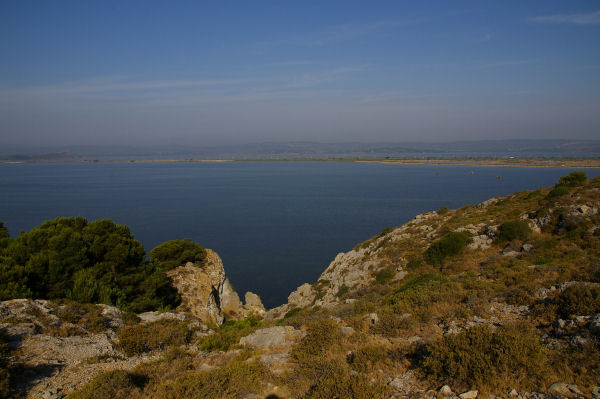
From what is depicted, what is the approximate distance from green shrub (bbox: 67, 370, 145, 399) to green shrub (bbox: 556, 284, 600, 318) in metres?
8.39

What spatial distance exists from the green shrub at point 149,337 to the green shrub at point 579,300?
8.81 m

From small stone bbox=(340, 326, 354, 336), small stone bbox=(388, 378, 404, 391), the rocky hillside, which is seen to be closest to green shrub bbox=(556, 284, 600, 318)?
the rocky hillside

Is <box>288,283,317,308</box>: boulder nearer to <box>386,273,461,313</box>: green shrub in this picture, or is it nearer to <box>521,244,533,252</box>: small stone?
<box>521,244,533,252</box>: small stone

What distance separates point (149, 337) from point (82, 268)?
8473 millimetres

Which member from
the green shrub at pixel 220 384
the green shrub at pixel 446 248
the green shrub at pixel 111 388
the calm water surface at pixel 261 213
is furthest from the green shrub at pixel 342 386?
the calm water surface at pixel 261 213

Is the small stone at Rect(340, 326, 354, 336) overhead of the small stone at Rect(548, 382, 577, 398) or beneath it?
beneath

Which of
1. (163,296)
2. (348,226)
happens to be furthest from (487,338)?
(348,226)

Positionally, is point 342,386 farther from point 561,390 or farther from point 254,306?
point 254,306

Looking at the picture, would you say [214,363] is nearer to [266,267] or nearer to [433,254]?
[433,254]

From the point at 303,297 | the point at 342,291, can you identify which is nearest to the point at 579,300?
the point at 342,291

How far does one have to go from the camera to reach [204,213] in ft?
225

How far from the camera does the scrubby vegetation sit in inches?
523

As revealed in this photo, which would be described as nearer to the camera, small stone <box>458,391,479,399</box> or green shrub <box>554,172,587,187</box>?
small stone <box>458,391,479,399</box>

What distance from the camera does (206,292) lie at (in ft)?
65.9
